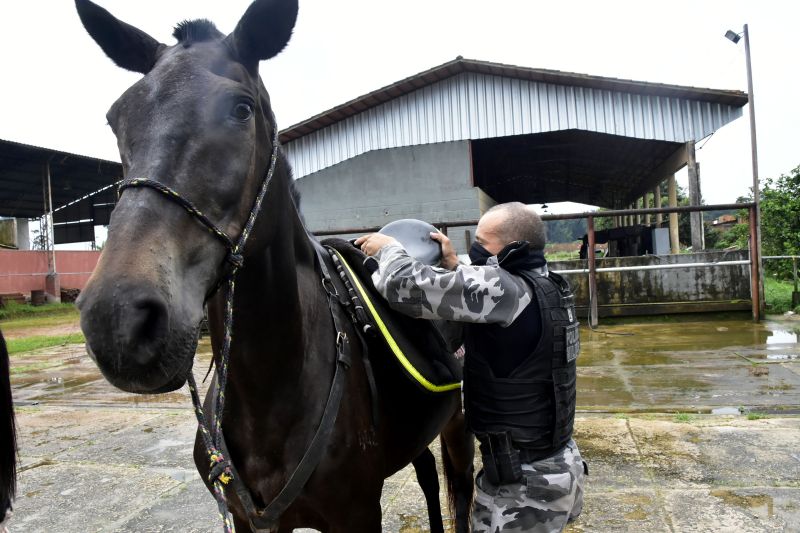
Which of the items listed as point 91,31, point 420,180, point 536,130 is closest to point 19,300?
point 420,180

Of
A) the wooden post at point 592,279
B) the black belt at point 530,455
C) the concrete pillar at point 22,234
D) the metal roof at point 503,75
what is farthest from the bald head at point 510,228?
the concrete pillar at point 22,234

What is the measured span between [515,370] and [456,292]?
0.36m

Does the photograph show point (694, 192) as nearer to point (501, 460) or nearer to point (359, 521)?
point (501, 460)

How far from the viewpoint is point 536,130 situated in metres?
12.3

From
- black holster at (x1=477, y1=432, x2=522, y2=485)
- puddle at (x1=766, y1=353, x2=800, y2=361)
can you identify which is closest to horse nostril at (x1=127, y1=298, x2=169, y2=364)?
black holster at (x1=477, y1=432, x2=522, y2=485)

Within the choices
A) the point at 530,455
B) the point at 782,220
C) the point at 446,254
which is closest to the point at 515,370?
the point at 530,455

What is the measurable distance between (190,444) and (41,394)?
3.28m

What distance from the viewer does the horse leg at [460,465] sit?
2613 mm

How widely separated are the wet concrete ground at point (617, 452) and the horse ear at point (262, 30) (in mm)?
2387

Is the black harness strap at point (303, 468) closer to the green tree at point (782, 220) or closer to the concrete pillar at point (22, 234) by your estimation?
the green tree at point (782, 220)

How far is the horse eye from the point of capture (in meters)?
1.25

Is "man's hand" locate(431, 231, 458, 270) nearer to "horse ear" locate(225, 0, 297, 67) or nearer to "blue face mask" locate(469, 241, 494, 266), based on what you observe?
"blue face mask" locate(469, 241, 494, 266)

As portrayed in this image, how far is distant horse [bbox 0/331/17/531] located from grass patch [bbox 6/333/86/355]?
8817mm

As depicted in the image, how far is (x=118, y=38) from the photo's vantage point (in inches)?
60.3
